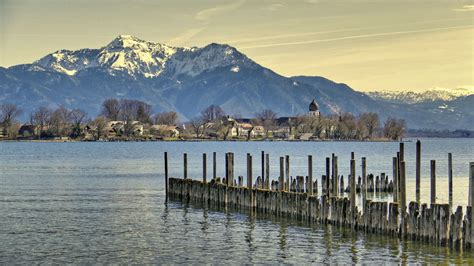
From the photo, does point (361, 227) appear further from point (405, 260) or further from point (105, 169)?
point (105, 169)

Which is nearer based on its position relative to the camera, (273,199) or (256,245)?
(256,245)

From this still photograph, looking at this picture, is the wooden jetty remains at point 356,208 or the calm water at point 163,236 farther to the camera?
the calm water at point 163,236

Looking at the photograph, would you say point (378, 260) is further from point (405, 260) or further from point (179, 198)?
point (179, 198)

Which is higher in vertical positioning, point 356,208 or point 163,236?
point 356,208

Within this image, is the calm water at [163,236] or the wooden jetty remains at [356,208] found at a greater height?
the wooden jetty remains at [356,208]

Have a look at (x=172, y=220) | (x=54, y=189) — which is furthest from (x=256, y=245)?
(x=54, y=189)

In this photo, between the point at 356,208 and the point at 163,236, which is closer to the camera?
the point at 356,208

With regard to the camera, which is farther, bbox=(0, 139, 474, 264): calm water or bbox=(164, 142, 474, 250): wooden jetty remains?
bbox=(0, 139, 474, 264): calm water

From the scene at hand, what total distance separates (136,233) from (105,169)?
190 feet

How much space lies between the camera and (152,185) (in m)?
68.9

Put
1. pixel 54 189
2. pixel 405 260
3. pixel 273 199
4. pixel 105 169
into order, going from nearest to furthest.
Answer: pixel 405 260 → pixel 273 199 → pixel 54 189 → pixel 105 169

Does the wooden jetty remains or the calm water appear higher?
the wooden jetty remains

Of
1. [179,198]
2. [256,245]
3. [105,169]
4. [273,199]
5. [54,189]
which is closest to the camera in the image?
[256,245]

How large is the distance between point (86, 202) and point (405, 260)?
94.6ft
